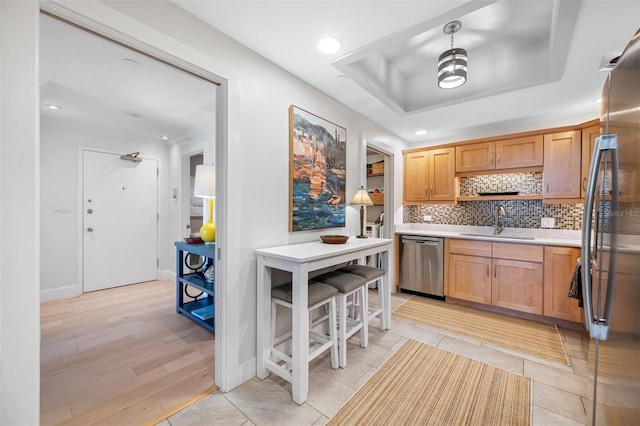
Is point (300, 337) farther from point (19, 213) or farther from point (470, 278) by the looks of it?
point (470, 278)

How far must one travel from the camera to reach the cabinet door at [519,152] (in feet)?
10.1

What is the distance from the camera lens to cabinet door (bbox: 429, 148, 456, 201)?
364 centimetres

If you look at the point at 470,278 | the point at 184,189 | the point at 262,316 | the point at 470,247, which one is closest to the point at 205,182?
the point at 262,316

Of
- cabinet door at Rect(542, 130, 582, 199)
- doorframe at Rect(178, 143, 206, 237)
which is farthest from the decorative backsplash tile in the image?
doorframe at Rect(178, 143, 206, 237)

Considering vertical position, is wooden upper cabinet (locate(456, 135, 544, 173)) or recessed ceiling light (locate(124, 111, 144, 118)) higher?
recessed ceiling light (locate(124, 111, 144, 118))

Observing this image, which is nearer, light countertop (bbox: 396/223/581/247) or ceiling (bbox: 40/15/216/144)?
ceiling (bbox: 40/15/216/144)

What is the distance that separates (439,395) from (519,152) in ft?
9.63

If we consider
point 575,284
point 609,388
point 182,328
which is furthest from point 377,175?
point 609,388

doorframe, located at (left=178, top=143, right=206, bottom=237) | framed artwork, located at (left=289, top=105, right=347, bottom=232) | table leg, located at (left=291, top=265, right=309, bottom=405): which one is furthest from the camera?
doorframe, located at (left=178, top=143, right=206, bottom=237)

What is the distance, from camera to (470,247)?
323 centimetres

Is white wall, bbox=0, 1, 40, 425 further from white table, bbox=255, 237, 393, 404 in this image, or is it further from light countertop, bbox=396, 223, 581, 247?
light countertop, bbox=396, 223, 581, 247

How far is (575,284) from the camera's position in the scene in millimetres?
2314

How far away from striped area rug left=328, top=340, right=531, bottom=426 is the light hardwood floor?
1076 millimetres

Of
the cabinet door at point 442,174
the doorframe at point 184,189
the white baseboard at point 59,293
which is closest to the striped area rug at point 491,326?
the cabinet door at point 442,174
